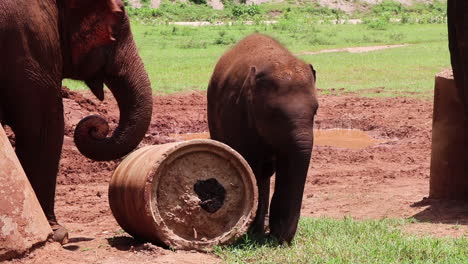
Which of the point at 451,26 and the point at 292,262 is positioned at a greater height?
the point at 451,26

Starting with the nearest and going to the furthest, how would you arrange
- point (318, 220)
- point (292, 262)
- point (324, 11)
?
point (292, 262) < point (318, 220) < point (324, 11)

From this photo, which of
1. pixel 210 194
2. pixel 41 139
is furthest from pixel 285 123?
pixel 41 139

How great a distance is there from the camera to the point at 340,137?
16.2m

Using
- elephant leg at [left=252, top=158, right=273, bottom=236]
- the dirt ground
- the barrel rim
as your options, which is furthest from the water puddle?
the barrel rim

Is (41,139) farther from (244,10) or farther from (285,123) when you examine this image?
(244,10)

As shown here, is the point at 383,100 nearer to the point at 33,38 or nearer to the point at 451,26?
the point at 451,26

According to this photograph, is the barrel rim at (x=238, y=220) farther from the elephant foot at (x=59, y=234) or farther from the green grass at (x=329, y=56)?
the green grass at (x=329, y=56)

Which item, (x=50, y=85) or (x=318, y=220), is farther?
(x=318, y=220)

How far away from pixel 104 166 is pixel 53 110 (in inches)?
219

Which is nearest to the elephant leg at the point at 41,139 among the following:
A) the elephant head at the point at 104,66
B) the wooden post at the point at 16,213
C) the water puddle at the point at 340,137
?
the elephant head at the point at 104,66

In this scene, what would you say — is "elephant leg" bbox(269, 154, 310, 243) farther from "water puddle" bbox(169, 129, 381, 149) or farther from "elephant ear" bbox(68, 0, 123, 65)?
"water puddle" bbox(169, 129, 381, 149)

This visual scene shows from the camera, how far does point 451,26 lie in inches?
372

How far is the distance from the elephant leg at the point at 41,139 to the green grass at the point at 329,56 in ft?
35.0

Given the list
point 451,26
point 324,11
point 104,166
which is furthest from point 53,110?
point 324,11
